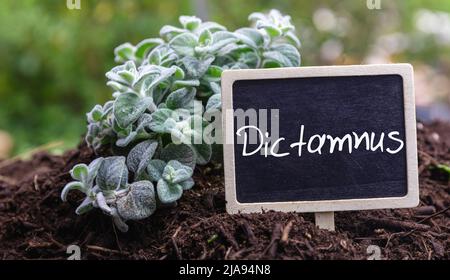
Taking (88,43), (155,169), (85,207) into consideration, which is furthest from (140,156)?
Answer: (88,43)

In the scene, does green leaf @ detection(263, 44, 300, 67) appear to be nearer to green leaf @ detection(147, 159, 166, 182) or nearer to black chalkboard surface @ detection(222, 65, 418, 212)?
black chalkboard surface @ detection(222, 65, 418, 212)

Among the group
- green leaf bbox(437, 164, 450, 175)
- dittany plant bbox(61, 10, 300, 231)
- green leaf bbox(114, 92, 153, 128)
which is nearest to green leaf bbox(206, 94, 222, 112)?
dittany plant bbox(61, 10, 300, 231)

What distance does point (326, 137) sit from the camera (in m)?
1.26

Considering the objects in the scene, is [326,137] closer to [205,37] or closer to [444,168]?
[205,37]

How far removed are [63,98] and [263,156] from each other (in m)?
2.48

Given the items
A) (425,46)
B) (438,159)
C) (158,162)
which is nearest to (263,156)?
(158,162)

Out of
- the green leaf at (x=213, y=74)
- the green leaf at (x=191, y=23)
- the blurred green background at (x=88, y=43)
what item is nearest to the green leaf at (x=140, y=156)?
the green leaf at (x=213, y=74)

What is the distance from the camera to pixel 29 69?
11.1 ft

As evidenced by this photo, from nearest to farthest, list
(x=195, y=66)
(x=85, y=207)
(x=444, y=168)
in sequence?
(x=85, y=207) → (x=195, y=66) → (x=444, y=168)

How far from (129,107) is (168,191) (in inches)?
7.4
